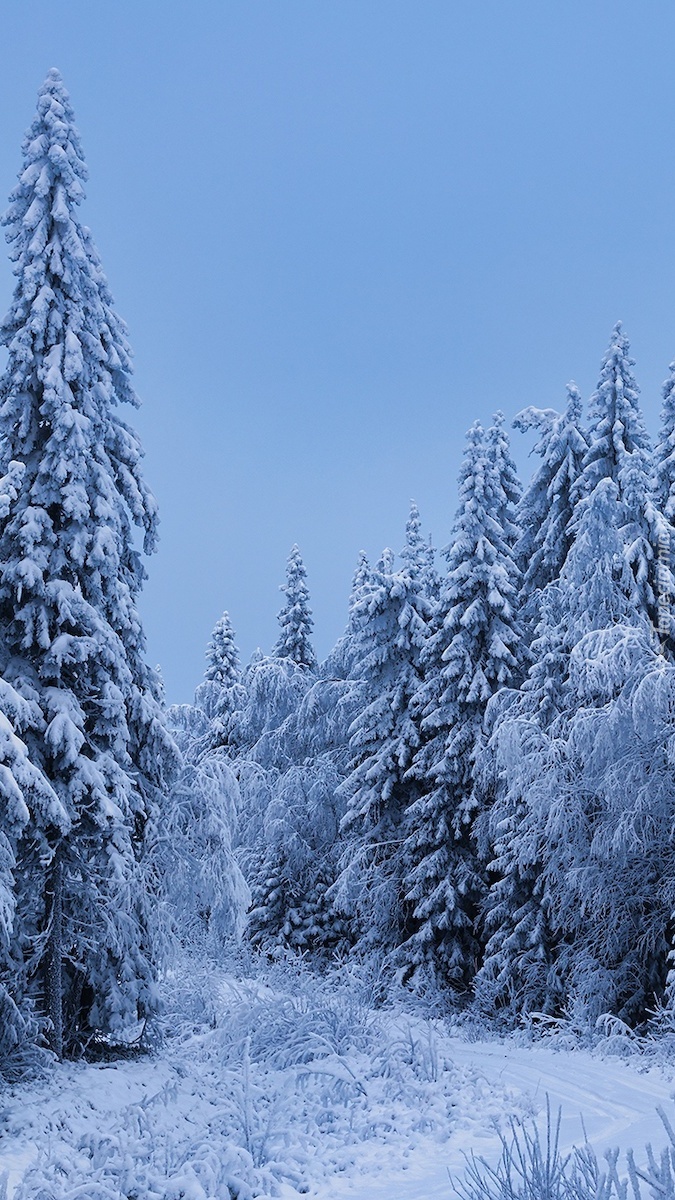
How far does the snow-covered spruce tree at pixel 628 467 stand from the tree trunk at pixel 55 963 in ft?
39.4

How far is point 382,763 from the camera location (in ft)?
76.4

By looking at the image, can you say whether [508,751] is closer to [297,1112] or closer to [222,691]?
[297,1112]

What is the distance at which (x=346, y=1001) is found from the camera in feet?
50.5

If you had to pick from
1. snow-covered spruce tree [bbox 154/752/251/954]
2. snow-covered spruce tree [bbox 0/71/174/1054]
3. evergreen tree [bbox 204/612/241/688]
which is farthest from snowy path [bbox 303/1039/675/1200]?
evergreen tree [bbox 204/612/241/688]

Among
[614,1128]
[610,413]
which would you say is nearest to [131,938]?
[614,1128]

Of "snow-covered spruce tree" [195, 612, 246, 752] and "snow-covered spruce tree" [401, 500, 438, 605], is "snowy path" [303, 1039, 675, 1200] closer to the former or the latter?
"snow-covered spruce tree" [401, 500, 438, 605]

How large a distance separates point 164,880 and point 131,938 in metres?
1.28

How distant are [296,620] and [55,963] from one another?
23.5 metres

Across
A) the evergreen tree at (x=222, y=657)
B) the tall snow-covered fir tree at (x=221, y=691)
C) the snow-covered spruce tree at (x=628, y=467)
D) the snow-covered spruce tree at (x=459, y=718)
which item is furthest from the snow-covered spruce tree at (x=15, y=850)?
the evergreen tree at (x=222, y=657)

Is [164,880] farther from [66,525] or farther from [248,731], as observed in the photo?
[248,731]

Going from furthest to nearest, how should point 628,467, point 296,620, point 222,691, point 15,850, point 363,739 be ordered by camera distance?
point 222,691 → point 296,620 → point 363,739 → point 628,467 → point 15,850

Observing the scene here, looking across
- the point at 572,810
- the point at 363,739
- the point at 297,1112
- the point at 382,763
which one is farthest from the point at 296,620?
the point at 297,1112

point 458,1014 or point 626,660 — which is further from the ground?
point 626,660

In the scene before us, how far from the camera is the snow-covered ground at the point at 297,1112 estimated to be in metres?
8.14
